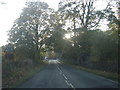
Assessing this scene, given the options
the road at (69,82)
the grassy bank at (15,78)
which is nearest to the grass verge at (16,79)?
the grassy bank at (15,78)

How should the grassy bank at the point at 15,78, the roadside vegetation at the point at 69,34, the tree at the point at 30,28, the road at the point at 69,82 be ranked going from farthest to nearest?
the tree at the point at 30,28, the roadside vegetation at the point at 69,34, the grassy bank at the point at 15,78, the road at the point at 69,82

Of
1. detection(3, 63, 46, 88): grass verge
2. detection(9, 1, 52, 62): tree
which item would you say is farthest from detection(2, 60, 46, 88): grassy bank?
detection(9, 1, 52, 62): tree

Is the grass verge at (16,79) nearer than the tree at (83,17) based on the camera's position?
Yes

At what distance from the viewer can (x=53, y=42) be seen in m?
74.4

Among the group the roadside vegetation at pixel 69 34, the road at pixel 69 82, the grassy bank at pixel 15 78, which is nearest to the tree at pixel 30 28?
the roadside vegetation at pixel 69 34

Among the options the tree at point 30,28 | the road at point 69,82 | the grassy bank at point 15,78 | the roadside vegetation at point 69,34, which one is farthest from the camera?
the tree at point 30,28

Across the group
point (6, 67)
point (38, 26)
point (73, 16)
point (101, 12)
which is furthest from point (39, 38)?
point (6, 67)

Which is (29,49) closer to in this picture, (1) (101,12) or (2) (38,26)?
(2) (38,26)

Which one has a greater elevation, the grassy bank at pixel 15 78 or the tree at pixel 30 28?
the tree at pixel 30 28

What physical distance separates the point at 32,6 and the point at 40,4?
248 centimetres

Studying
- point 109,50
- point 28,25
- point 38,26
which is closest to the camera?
point 109,50

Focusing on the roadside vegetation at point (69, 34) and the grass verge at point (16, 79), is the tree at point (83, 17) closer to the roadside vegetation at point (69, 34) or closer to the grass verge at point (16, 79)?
the roadside vegetation at point (69, 34)

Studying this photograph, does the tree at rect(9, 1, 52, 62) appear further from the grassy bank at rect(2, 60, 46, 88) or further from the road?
the road

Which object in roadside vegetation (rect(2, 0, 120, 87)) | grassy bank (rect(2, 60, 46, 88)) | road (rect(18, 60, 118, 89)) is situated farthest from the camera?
roadside vegetation (rect(2, 0, 120, 87))
